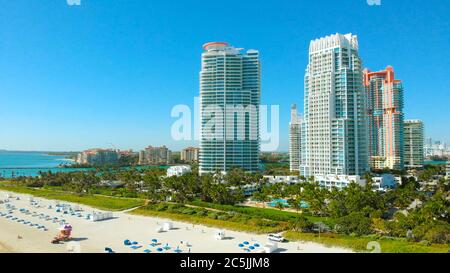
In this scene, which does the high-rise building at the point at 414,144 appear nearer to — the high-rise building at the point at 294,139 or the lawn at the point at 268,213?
the high-rise building at the point at 294,139

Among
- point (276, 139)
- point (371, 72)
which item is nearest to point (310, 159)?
point (276, 139)

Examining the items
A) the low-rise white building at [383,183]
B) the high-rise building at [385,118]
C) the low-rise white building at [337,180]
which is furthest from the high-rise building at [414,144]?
the low-rise white building at [337,180]

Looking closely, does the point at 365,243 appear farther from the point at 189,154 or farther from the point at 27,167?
the point at 27,167

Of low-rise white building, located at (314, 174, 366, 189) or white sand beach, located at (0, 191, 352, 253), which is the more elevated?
low-rise white building, located at (314, 174, 366, 189)

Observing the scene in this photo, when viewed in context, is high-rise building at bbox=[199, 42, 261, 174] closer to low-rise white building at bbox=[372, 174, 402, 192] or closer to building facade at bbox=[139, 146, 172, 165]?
low-rise white building at bbox=[372, 174, 402, 192]

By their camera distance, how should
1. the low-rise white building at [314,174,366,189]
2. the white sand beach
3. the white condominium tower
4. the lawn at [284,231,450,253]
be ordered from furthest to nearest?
the white condominium tower → the low-rise white building at [314,174,366,189] → the white sand beach → the lawn at [284,231,450,253]

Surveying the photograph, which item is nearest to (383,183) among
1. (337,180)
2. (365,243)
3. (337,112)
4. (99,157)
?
(337,180)

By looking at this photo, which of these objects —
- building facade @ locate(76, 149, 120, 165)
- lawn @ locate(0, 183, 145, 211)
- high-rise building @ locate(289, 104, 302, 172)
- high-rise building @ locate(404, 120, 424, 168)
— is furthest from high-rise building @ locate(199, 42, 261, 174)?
building facade @ locate(76, 149, 120, 165)
